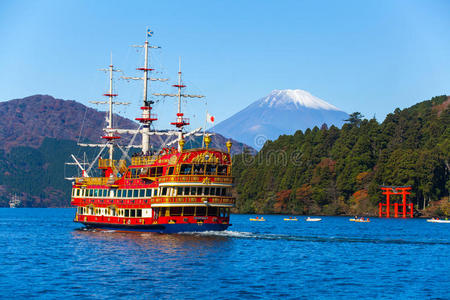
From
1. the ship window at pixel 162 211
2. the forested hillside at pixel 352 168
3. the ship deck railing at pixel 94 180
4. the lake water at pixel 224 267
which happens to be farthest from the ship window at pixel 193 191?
the forested hillside at pixel 352 168

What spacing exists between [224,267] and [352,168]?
103933 mm

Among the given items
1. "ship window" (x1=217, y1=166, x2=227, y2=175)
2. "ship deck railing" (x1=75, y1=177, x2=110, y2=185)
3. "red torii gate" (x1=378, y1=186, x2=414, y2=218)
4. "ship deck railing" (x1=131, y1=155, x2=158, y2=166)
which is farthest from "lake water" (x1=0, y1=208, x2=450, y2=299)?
"red torii gate" (x1=378, y1=186, x2=414, y2=218)

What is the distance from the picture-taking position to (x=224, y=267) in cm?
4450

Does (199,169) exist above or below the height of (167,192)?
above

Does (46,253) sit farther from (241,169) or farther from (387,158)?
(241,169)

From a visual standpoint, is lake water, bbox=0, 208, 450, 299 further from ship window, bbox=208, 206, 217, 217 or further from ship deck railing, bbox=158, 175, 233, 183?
ship deck railing, bbox=158, 175, 233, 183

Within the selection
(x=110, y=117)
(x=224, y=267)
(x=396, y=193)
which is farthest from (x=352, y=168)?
(x=224, y=267)

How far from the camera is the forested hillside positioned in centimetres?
12912

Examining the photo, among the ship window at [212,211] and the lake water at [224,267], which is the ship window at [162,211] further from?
the ship window at [212,211]

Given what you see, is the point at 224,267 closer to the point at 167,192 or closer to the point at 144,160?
the point at 167,192

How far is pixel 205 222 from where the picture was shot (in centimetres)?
6372

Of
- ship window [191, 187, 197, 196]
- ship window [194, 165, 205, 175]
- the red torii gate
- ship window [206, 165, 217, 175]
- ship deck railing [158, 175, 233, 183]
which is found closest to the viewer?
ship deck railing [158, 175, 233, 183]

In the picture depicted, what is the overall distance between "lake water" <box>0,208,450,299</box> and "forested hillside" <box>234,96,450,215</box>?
218ft

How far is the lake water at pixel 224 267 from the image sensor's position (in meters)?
35.9
